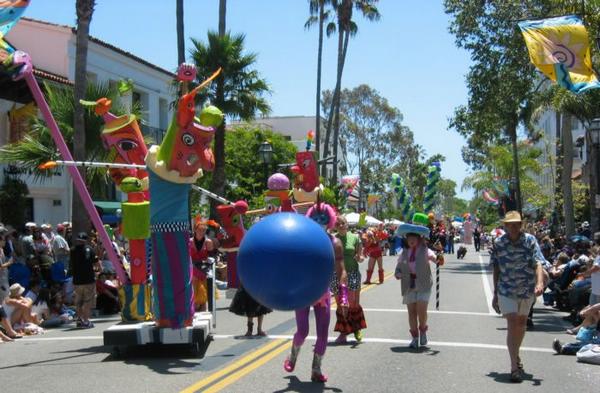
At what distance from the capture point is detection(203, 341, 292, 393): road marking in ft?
25.1

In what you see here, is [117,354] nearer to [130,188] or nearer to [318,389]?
[130,188]

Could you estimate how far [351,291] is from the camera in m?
10.8

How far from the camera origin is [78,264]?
44.5ft

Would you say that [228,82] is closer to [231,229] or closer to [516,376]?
[231,229]

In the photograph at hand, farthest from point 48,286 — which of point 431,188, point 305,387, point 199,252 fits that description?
point 431,188

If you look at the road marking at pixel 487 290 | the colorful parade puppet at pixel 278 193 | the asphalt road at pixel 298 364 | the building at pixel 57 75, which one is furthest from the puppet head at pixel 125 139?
the building at pixel 57 75

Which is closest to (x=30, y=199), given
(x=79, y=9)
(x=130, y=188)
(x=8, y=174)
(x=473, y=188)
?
(x=8, y=174)

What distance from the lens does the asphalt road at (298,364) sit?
25.8ft

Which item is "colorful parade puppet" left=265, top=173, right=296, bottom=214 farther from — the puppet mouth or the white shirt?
the white shirt

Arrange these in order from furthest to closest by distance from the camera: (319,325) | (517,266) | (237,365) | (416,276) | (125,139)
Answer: (125,139) < (416,276) < (237,365) < (517,266) < (319,325)

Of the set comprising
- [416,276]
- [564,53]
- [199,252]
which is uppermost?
[564,53]

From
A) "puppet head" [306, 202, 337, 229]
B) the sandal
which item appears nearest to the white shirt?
the sandal

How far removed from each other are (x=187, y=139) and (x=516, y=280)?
454cm

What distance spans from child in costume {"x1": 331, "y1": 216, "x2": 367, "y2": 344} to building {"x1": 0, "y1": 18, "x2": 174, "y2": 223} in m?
13.0
